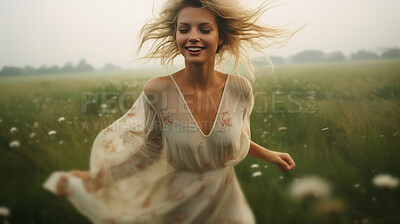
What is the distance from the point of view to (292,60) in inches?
40.1

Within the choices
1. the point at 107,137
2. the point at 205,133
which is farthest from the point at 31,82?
the point at 205,133

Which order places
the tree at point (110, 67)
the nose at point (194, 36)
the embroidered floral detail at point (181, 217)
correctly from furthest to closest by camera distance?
the tree at point (110, 67)
the embroidered floral detail at point (181, 217)
the nose at point (194, 36)

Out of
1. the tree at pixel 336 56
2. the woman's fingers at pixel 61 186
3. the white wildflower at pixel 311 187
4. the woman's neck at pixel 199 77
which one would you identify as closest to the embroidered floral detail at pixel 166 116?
the woman's neck at pixel 199 77

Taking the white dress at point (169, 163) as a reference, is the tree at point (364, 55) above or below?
above

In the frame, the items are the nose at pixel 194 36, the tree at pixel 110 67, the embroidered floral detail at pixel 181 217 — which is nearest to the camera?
the nose at pixel 194 36

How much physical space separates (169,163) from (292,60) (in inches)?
23.6

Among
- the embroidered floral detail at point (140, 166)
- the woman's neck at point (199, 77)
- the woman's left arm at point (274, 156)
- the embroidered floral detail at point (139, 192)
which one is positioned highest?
the woman's neck at point (199, 77)

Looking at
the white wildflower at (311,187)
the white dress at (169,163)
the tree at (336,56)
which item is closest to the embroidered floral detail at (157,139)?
the white dress at (169,163)

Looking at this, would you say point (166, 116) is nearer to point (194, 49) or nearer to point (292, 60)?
point (194, 49)

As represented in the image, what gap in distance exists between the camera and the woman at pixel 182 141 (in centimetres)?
77

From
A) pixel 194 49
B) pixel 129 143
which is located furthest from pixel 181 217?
pixel 194 49

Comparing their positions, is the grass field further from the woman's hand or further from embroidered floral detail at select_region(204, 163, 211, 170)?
embroidered floral detail at select_region(204, 163, 211, 170)

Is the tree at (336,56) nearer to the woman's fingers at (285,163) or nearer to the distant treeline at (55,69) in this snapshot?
the woman's fingers at (285,163)

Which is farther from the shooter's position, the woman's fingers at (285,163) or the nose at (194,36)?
the woman's fingers at (285,163)
